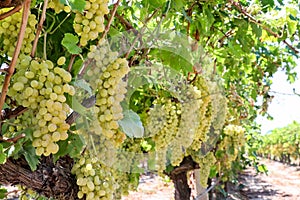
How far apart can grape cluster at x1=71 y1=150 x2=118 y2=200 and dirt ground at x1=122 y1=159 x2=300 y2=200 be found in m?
8.37

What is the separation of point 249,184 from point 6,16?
15.0 m

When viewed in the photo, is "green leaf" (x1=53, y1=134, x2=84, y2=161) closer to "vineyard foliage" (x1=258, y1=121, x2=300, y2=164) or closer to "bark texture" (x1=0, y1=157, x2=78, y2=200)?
"bark texture" (x1=0, y1=157, x2=78, y2=200)

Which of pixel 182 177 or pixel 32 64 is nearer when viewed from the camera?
pixel 32 64

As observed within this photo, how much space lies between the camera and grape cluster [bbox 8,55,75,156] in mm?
915

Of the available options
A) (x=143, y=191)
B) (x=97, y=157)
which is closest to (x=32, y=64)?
(x=97, y=157)

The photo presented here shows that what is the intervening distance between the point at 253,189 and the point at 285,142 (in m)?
8.77

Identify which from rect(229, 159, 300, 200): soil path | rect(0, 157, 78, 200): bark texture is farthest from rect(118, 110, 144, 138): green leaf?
rect(229, 159, 300, 200): soil path

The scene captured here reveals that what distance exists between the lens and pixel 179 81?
265 cm

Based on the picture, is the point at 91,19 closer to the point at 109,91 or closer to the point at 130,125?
the point at 109,91

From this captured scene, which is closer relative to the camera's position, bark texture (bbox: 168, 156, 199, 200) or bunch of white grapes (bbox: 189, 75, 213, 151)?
bunch of white grapes (bbox: 189, 75, 213, 151)

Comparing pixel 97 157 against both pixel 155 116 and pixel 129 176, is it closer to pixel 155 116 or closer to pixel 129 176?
pixel 155 116

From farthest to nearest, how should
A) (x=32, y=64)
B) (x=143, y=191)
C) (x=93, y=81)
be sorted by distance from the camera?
(x=143, y=191), (x=93, y=81), (x=32, y=64)

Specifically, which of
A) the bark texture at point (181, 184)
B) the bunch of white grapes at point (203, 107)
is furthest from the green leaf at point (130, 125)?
the bark texture at point (181, 184)

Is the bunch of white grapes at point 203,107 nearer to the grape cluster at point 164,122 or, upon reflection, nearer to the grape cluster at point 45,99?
the grape cluster at point 164,122
